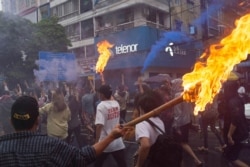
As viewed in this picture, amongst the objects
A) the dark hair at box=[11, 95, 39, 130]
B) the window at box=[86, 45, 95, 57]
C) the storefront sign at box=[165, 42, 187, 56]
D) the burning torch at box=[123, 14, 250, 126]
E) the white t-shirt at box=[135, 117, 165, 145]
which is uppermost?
the window at box=[86, 45, 95, 57]

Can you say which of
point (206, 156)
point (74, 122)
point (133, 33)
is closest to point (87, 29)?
point (133, 33)

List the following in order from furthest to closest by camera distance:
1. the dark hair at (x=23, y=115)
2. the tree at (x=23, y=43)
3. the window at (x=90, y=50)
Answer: the window at (x=90, y=50) → the tree at (x=23, y=43) → the dark hair at (x=23, y=115)

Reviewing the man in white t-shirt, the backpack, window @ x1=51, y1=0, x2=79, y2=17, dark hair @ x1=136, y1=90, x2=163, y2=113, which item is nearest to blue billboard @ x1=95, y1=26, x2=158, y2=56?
window @ x1=51, y1=0, x2=79, y2=17

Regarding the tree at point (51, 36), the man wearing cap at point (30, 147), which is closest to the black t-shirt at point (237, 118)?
the man wearing cap at point (30, 147)

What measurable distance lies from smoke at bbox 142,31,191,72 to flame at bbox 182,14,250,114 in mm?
18748

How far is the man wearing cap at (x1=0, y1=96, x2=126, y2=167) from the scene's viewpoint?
1963mm

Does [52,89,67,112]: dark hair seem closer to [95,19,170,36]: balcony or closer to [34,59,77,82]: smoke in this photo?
[34,59,77,82]: smoke

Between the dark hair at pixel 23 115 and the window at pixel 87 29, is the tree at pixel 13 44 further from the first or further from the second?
the dark hair at pixel 23 115

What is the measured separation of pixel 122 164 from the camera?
469 centimetres

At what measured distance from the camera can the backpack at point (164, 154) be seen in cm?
319

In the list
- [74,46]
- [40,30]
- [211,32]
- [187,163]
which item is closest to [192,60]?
[211,32]

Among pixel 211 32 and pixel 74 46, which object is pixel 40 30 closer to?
pixel 74 46

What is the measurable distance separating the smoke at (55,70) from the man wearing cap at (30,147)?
1117 centimetres

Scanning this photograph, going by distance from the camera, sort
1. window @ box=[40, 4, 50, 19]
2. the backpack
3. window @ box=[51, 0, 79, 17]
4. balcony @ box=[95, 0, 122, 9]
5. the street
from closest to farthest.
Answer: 1. the backpack
2. the street
3. balcony @ box=[95, 0, 122, 9]
4. window @ box=[51, 0, 79, 17]
5. window @ box=[40, 4, 50, 19]
